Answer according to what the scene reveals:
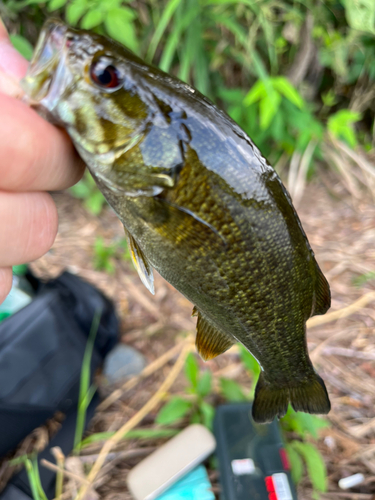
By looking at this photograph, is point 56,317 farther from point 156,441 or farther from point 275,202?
point 275,202

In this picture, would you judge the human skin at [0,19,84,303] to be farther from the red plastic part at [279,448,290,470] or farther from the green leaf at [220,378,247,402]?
the red plastic part at [279,448,290,470]

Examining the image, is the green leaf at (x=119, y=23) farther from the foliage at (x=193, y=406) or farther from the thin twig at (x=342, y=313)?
the thin twig at (x=342, y=313)

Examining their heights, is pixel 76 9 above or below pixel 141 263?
above

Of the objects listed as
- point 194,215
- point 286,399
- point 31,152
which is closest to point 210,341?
point 286,399

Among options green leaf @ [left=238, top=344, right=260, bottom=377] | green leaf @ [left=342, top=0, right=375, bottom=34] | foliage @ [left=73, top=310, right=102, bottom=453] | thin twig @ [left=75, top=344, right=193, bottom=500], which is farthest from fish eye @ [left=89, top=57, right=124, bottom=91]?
green leaf @ [left=342, top=0, right=375, bottom=34]

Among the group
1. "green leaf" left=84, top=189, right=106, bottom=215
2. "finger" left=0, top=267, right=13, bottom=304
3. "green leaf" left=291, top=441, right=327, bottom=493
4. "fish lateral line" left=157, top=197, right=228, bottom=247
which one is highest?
"fish lateral line" left=157, top=197, right=228, bottom=247

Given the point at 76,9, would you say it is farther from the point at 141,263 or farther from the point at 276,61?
the point at 276,61
